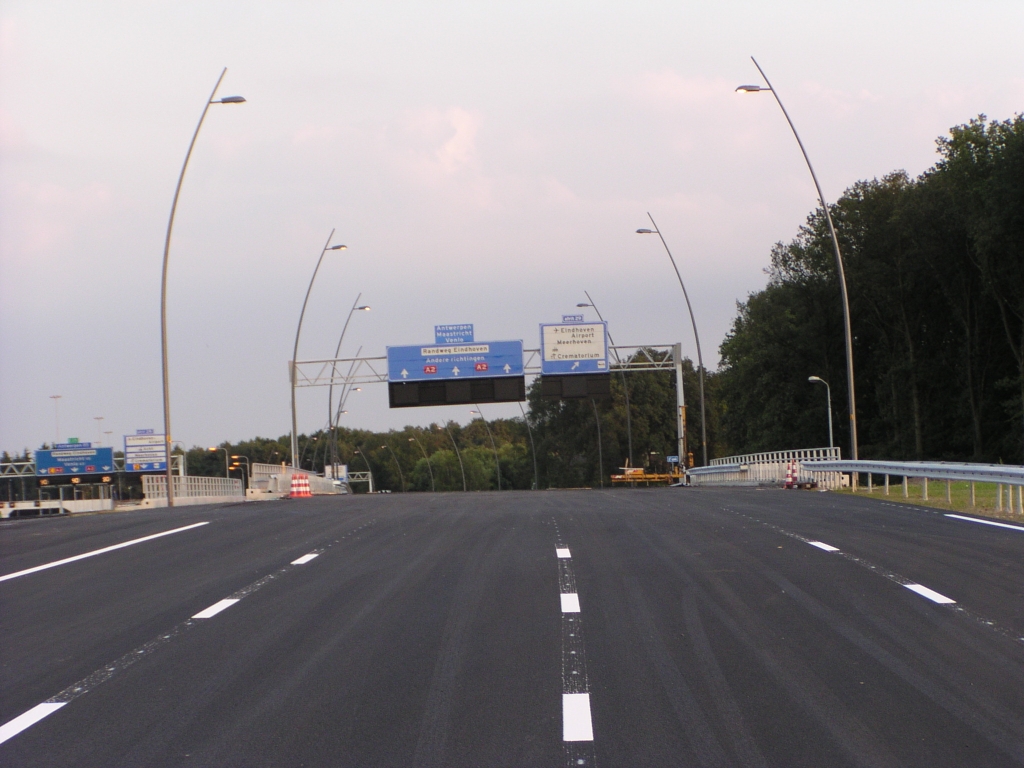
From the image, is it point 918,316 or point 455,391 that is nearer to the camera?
point 455,391

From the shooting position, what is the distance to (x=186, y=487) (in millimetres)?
43125

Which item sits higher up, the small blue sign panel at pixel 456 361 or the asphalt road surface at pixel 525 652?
the small blue sign panel at pixel 456 361

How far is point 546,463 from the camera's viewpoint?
140 meters

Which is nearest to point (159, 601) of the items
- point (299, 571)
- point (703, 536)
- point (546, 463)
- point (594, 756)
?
point (299, 571)

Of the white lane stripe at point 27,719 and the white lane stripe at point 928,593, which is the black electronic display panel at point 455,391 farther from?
the white lane stripe at point 27,719

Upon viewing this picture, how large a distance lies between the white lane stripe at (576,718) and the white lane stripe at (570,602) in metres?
2.68

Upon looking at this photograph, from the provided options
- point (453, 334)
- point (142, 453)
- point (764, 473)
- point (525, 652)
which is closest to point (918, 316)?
point (453, 334)

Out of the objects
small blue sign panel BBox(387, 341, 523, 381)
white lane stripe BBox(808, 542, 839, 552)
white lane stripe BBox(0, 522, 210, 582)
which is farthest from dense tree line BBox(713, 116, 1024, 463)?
white lane stripe BBox(0, 522, 210, 582)

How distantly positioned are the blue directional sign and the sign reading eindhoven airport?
4552 centimetres

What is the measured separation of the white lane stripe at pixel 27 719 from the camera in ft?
21.7

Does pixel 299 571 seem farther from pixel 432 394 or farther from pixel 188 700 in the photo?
pixel 432 394

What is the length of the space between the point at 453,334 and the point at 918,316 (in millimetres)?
31510

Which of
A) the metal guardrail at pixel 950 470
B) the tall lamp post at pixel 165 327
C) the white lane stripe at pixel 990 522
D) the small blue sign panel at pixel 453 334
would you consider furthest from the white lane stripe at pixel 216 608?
the small blue sign panel at pixel 453 334

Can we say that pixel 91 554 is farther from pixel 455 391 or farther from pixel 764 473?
pixel 455 391
